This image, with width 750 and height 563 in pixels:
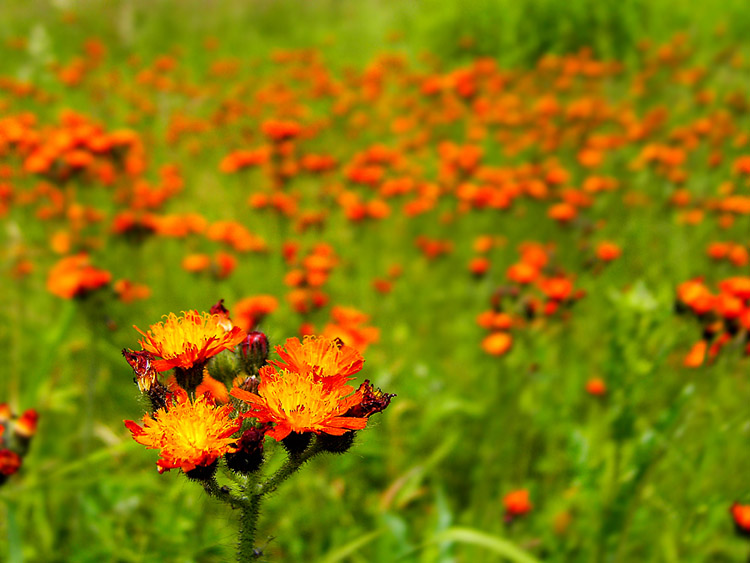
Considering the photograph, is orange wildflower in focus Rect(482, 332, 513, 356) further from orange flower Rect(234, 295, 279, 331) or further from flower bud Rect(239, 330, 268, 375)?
flower bud Rect(239, 330, 268, 375)

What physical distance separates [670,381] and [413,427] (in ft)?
5.13

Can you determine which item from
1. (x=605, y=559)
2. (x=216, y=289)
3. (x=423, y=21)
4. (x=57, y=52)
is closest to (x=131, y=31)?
(x=57, y=52)

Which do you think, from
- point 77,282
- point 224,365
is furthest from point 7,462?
point 77,282

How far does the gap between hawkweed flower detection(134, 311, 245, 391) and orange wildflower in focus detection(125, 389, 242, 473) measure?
100 mm

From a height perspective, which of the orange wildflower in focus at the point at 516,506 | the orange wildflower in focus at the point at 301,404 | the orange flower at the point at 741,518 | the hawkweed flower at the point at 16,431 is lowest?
the orange wildflower in focus at the point at 516,506

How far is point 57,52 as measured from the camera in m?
8.57

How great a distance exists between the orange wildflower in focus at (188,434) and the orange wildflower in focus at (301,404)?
0.19 ft

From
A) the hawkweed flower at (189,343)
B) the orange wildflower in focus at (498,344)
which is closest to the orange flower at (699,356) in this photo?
the orange wildflower in focus at (498,344)

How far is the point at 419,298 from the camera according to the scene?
4062 millimetres

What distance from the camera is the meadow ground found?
2.09 meters

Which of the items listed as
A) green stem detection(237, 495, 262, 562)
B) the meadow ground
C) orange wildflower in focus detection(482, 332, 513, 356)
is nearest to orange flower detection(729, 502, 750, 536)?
the meadow ground

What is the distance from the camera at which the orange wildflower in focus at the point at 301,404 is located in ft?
3.02

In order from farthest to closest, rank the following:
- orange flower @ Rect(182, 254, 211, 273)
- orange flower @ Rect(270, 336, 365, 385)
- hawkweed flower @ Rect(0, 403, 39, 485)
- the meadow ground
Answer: orange flower @ Rect(182, 254, 211, 273), the meadow ground, hawkweed flower @ Rect(0, 403, 39, 485), orange flower @ Rect(270, 336, 365, 385)

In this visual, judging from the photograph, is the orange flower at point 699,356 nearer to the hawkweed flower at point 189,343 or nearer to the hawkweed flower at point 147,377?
the hawkweed flower at point 189,343
